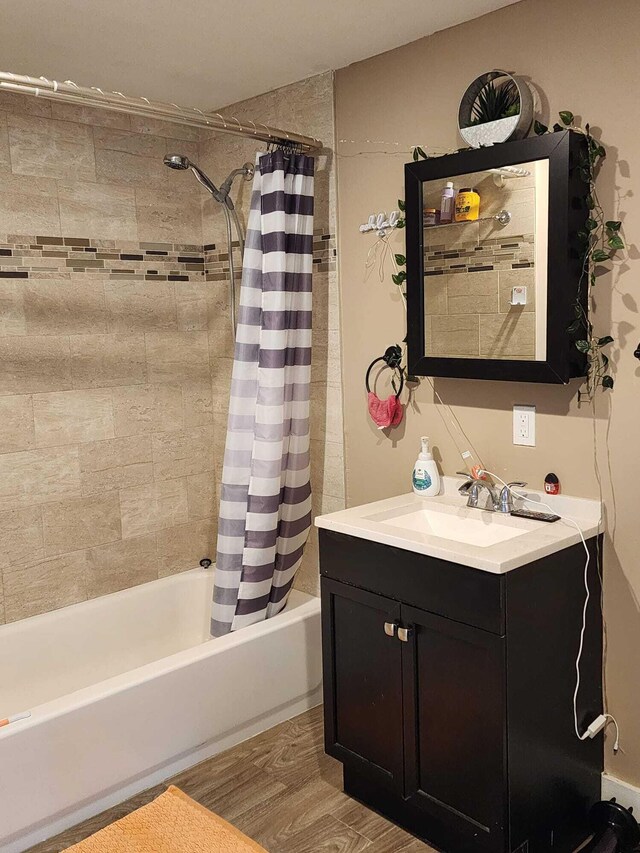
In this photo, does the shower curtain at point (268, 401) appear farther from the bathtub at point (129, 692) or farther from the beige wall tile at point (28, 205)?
the beige wall tile at point (28, 205)

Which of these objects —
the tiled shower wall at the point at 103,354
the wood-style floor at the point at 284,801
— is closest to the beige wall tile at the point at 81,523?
the tiled shower wall at the point at 103,354

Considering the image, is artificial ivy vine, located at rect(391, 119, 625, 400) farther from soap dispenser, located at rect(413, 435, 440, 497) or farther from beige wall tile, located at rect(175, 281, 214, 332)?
beige wall tile, located at rect(175, 281, 214, 332)

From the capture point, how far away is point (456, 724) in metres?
2.20

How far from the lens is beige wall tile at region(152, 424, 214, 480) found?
351 cm

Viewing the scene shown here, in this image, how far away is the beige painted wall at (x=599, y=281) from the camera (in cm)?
221

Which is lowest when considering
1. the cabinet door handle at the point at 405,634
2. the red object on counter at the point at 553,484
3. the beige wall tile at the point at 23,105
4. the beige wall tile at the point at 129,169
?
the cabinet door handle at the point at 405,634

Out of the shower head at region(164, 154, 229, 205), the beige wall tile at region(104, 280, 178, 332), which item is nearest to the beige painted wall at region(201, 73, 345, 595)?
the shower head at region(164, 154, 229, 205)

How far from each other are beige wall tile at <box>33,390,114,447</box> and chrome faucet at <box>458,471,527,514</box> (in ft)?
5.04

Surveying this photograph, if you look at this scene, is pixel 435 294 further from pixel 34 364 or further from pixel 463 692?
pixel 34 364

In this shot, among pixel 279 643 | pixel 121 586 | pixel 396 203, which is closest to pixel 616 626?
pixel 279 643

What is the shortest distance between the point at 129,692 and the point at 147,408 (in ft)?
4.32

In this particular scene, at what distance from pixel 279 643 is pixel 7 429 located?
1.32 meters

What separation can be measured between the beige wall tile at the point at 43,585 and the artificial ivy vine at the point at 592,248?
7.03 feet

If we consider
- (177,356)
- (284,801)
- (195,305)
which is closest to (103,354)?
(177,356)
